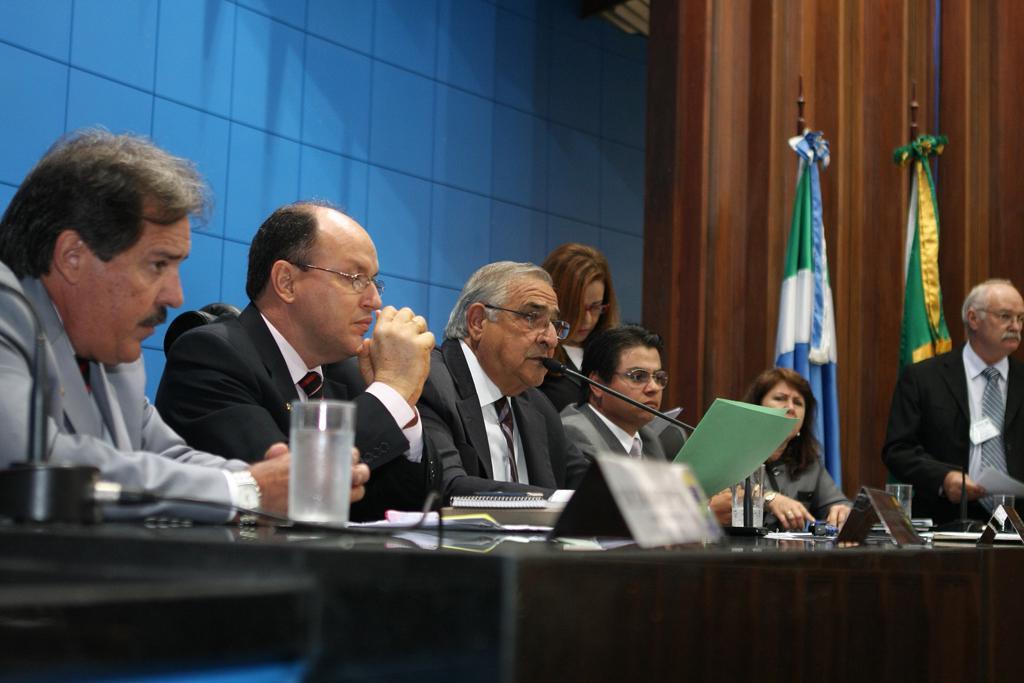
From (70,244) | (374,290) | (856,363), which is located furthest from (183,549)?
(856,363)

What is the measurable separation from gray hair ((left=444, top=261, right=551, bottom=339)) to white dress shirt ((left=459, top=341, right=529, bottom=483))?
0.35 feet

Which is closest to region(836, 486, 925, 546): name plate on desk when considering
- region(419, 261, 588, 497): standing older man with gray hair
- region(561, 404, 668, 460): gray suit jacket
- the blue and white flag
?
region(419, 261, 588, 497): standing older man with gray hair

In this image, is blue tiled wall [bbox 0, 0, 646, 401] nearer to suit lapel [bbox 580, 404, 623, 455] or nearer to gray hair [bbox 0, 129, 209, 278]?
suit lapel [bbox 580, 404, 623, 455]

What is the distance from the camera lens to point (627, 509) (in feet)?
3.17

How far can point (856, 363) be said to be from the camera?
5.63 m

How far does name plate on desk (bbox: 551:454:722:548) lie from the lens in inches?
38.2

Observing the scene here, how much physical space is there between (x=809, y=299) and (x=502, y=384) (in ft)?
8.92

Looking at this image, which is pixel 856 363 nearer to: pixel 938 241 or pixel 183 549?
pixel 938 241

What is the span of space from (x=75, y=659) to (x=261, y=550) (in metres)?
0.15

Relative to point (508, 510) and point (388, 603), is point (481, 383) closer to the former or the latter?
point (508, 510)

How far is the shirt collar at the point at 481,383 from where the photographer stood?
276 centimetres

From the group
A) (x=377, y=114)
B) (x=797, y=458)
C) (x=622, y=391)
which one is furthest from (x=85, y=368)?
(x=377, y=114)

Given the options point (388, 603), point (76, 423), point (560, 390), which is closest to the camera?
point (388, 603)

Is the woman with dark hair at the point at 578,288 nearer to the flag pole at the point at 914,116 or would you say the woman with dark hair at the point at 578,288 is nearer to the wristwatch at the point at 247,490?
the wristwatch at the point at 247,490
